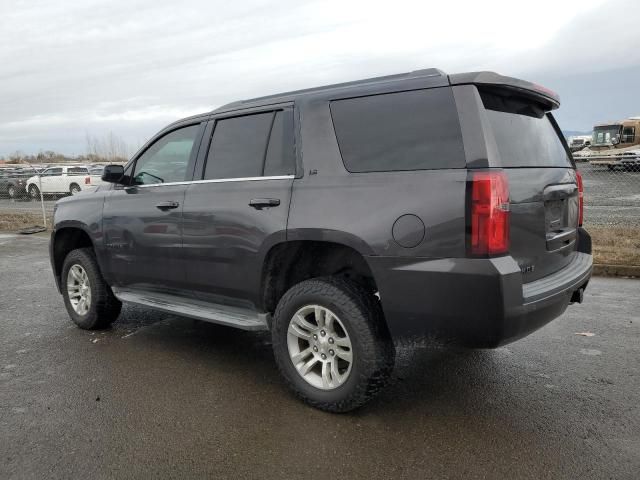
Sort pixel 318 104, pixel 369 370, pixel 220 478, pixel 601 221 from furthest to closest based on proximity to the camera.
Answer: pixel 601 221
pixel 318 104
pixel 369 370
pixel 220 478

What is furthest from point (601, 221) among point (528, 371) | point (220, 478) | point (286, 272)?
point (220, 478)

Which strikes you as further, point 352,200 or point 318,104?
point 318,104

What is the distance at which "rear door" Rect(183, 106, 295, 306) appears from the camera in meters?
3.62

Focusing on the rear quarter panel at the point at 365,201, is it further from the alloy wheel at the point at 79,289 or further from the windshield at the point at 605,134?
the windshield at the point at 605,134

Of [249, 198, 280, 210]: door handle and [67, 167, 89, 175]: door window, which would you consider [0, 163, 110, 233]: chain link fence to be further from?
[249, 198, 280, 210]: door handle

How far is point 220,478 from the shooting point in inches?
106

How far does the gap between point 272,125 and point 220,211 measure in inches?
27.8

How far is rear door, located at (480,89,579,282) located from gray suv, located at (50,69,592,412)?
14mm

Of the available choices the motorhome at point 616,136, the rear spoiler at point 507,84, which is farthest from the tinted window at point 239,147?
the motorhome at point 616,136

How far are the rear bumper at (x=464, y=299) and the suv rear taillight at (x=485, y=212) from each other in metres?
0.08

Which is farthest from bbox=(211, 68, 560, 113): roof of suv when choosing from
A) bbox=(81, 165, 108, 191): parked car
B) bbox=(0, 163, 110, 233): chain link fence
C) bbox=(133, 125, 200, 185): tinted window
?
bbox=(0, 163, 110, 233): chain link fence

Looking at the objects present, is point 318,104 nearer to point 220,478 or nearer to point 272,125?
point 272,125

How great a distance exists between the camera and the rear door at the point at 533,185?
300cm

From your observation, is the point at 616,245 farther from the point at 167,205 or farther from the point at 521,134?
the point at 167,205
